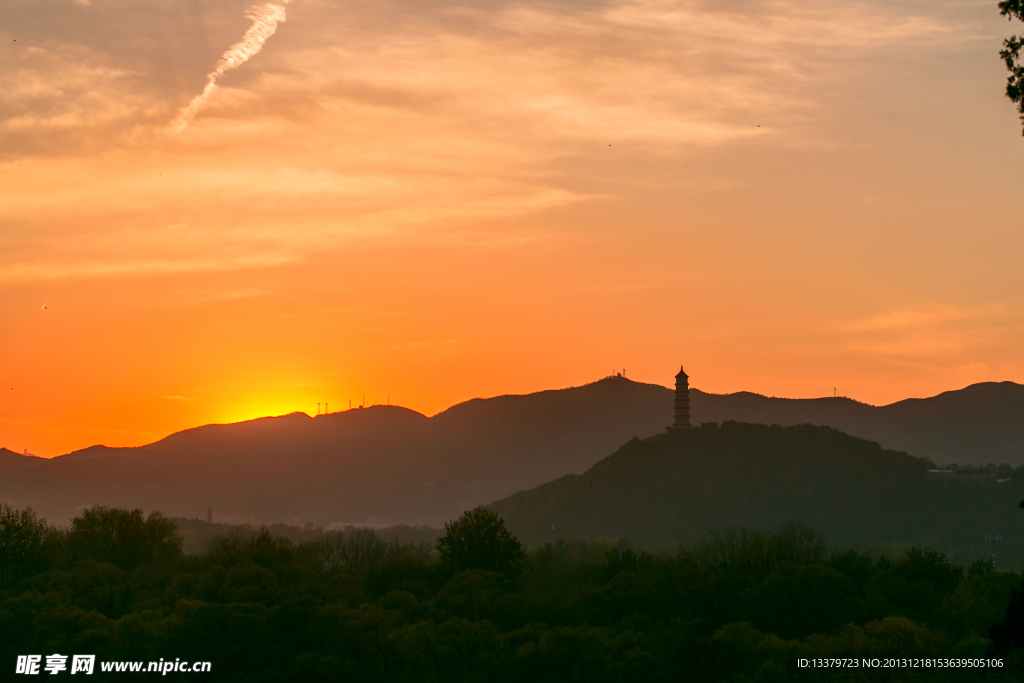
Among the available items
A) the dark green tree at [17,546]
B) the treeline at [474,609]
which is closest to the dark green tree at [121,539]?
the treeline at [474,609]

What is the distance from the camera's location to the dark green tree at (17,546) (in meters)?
75.6

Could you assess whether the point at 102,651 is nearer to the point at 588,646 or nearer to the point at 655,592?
the point at 588,646

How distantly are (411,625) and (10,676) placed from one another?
20207 mm

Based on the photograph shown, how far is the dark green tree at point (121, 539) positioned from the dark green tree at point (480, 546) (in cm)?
2238

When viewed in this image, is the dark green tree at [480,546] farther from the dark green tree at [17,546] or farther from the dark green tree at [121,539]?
the dark green tree at [17,546]

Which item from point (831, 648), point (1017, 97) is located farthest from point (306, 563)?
point (1017, 97)

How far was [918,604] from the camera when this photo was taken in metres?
68.2

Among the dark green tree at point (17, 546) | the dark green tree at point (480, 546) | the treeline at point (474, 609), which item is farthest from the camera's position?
the dark green tree at point (480, 546)

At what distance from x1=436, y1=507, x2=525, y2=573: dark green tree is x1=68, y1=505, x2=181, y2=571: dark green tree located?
2238 centimetres

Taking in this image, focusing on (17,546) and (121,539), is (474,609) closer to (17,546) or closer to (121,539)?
(121,539)

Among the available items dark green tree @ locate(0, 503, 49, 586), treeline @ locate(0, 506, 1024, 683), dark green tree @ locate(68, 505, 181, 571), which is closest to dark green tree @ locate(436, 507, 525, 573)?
treeline @ locate(0, 506, 1024, 683)

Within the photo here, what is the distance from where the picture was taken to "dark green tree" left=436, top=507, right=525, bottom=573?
84.6 meters

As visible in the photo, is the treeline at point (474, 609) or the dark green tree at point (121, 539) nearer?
the treeline at point (474, 609)

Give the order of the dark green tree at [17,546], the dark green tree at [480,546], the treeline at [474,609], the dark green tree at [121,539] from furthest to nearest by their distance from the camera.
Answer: the dark green tree at [480,546] < the dark green tree at [121,539] < the dark green tree at [17,546] < the treeline at [474,609]
